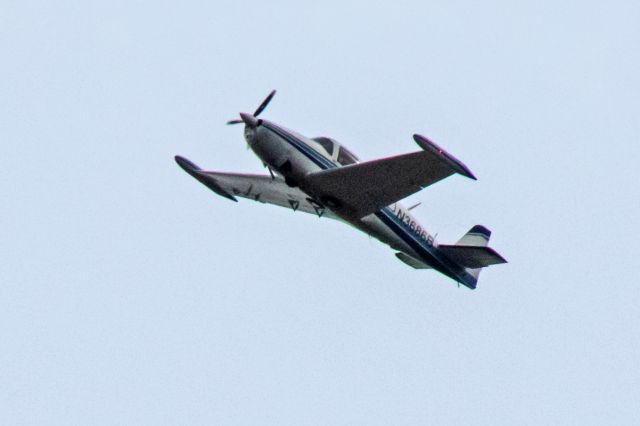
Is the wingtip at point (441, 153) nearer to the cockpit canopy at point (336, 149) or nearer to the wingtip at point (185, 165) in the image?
the cockpit canopy at point (336, 149)

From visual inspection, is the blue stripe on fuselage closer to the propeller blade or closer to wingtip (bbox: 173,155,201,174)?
the propeller blade

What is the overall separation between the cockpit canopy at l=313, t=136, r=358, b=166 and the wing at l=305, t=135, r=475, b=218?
1.12m

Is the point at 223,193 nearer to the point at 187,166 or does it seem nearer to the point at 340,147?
the point at 187,166

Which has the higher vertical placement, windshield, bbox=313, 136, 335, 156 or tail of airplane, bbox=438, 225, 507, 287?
windshield, bbox=313, 136, 335, 156

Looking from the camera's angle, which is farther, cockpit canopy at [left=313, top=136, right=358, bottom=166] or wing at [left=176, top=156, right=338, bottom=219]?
wing at [left=176, top=156, right=338, bottom=219]

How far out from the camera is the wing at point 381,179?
3225 cm

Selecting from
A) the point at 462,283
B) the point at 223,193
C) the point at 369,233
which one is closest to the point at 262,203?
the point at 223,193

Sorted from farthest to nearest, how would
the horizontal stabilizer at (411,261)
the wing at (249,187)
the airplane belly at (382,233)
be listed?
the horizontal stabilizer at (411,261) < the wing at (249,187) < the airplane belly at (382,233)

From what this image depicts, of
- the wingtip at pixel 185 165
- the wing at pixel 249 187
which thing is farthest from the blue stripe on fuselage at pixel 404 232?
the wingtip at pixel 185 165

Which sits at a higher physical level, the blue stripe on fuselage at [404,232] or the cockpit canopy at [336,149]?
the cockpit canopy at [336,149]

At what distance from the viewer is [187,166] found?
128ft

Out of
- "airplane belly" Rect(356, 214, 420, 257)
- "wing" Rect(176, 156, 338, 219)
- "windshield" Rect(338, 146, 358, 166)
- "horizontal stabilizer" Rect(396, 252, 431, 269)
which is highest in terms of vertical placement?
"windshield" Rect(338, 146, 358, 166)

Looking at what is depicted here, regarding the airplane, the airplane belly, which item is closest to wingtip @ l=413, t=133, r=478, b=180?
the airplane

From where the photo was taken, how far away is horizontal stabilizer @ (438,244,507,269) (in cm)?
3747
